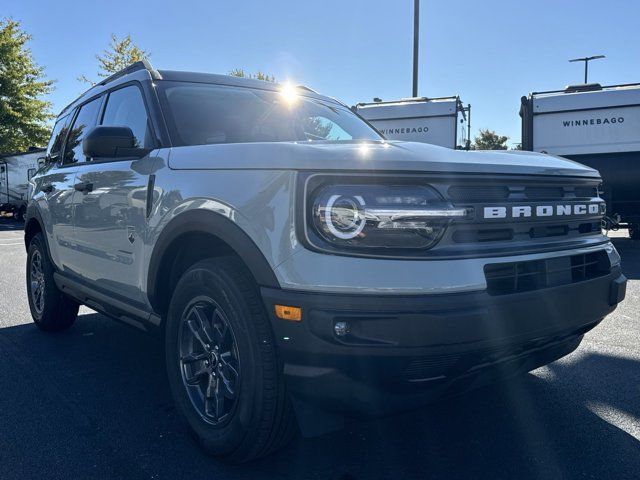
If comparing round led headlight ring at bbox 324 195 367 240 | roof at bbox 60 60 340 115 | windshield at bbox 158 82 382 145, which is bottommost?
round led headlight ring at bbox 324 195 367 240

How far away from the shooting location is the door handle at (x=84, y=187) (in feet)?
12.0

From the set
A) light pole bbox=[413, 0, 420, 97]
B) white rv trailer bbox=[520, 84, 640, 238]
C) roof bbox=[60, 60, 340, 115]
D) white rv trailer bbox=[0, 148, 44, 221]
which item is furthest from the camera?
white rv trailer bbox=[0, 148, 44, 221]

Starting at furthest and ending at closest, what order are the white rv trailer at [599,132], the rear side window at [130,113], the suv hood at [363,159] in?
the white rv trailer at [599,132] → the rear side window at [130,113] → the suv hood at [363,159]

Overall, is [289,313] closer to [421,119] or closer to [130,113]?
[130,113]

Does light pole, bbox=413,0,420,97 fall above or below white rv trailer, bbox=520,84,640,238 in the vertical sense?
above

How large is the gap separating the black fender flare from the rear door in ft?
0.73

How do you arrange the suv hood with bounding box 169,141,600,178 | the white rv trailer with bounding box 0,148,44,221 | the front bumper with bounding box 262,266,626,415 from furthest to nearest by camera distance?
the white rv trailer with bounding box 0,148,44,221 < the suv hood with bounding box 169,141,600,178 < the front bumper with bounding box 262,266,626,415

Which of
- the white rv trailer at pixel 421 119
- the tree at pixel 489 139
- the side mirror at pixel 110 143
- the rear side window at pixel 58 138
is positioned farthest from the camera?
the tree at pixel 489 139

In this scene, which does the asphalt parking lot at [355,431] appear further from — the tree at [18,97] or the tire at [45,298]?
the tree at [18,97]

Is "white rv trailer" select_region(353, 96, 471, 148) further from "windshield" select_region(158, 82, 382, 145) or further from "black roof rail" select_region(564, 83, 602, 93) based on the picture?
"windshield" select_region(158, 82, 382, 145)

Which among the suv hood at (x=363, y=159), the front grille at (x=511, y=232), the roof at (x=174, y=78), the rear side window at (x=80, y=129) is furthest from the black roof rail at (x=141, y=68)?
the front grille at (x=511, y=232)

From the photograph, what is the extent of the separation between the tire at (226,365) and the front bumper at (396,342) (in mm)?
135

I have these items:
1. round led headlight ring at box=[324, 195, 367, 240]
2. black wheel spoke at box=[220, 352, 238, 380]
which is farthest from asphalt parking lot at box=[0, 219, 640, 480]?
round led headlight ring at box=[324, 195, 367, 240]

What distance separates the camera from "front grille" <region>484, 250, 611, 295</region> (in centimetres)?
214
